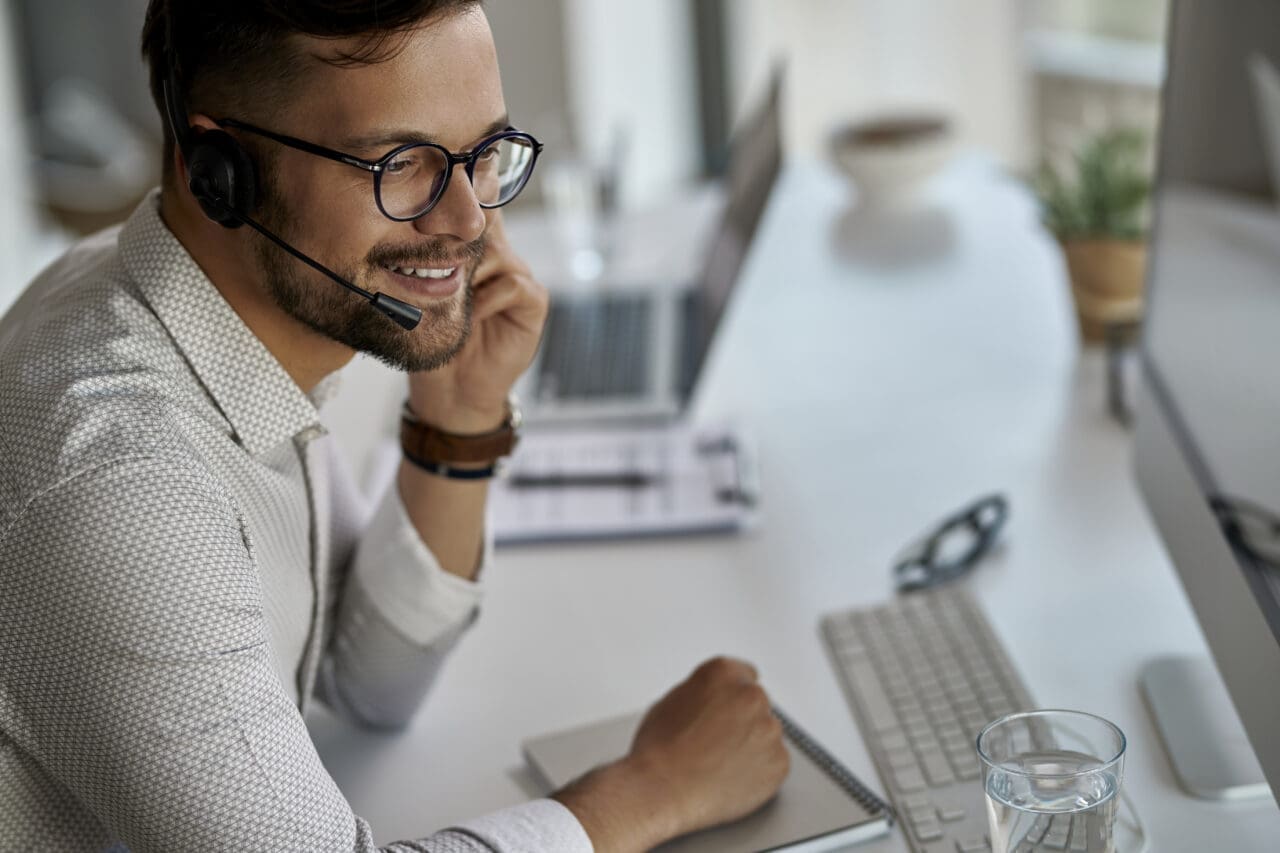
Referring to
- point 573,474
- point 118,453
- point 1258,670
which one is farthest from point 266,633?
point 573,474

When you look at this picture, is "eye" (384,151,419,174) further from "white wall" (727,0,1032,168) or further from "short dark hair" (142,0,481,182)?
"white wall" (727,0,1032,168)

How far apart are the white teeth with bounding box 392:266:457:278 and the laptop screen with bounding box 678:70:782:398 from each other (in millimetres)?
669

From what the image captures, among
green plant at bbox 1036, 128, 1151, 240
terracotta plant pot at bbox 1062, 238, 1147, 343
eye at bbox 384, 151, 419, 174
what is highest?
eye at bbox 384, 151, 419, 174

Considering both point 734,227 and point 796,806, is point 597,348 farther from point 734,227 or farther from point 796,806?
point 796,806

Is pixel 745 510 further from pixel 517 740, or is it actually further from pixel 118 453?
pixel 118 453

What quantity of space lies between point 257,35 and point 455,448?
0.39m

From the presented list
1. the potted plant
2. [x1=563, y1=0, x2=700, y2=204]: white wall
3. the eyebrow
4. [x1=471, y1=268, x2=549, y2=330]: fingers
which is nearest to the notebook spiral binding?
[x1=471, y1=268, x2=549, y2=330]: fingers

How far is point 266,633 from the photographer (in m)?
0.82

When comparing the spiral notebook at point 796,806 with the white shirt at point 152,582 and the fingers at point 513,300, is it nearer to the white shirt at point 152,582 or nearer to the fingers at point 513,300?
the white shirt at point 152,582

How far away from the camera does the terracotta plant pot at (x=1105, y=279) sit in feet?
5.53

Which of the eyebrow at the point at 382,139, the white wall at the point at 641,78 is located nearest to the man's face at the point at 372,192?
the eyebrow at the point at 382,139

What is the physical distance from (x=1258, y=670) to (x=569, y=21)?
2841 millimetres

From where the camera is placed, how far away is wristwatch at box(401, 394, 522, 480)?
3.79 ft

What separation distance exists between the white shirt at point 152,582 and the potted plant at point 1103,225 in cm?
105
